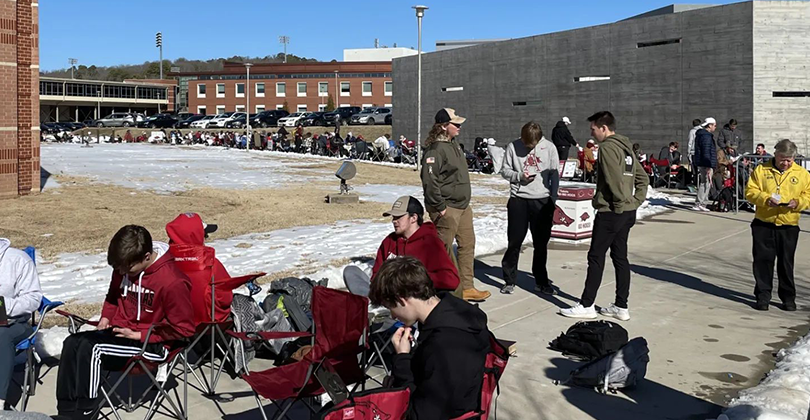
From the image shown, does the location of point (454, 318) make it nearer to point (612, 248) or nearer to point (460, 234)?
point (612, 248)

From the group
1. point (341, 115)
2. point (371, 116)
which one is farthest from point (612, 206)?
point (341, 115)

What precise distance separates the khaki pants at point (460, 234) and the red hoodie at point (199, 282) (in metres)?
2.42

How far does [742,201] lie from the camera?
15852mm

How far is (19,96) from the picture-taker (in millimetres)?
17781

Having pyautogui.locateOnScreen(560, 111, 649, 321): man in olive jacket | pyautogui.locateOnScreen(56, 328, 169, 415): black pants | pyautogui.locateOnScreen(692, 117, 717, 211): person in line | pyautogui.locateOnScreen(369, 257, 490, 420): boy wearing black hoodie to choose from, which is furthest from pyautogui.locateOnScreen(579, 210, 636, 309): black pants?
pyautogui.locateOnScreen(692, 117, 717, 211): person in line

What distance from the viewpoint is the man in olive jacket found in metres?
7.01

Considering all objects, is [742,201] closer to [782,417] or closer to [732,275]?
[732,275]

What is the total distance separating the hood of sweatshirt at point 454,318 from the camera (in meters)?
3.34

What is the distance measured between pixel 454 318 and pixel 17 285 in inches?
125

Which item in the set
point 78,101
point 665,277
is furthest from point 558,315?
point 78,101

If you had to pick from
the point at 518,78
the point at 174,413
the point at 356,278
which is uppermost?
the point at 518,78

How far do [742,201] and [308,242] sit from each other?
871 centimetres

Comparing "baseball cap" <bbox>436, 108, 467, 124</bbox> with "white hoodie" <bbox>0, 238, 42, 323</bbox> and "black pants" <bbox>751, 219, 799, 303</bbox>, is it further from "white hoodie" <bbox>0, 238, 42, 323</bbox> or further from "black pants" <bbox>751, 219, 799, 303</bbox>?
"white hoodie" <bbox>0, 238, 42, 323</bbox>

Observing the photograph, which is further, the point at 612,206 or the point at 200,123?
the point at 200,123
